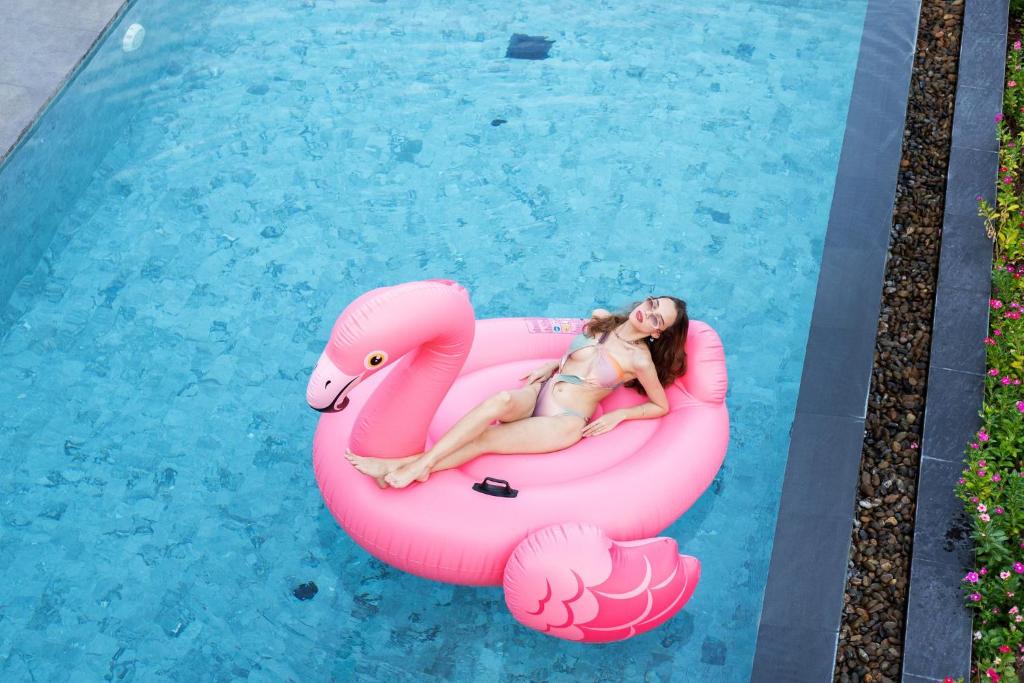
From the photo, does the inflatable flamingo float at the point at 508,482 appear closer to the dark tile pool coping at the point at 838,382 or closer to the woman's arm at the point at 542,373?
the woman's arm at the point at 542,373

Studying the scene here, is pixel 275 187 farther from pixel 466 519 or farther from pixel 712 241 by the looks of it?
pixel 466 519

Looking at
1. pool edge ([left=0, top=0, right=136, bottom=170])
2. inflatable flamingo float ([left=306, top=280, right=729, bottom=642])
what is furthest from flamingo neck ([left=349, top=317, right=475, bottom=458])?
pool edge ([left=0, top=0, right=136, bottom=170])

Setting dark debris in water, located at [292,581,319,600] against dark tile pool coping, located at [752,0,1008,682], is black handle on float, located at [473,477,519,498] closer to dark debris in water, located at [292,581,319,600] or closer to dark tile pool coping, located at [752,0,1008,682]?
dark debris in water, located at [292,581,319,600]

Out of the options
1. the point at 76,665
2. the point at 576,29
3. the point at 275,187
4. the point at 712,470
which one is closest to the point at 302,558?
the point at 76,665

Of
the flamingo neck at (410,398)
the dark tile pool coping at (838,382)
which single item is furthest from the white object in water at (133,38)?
the dark tile pool coping at (838,382)

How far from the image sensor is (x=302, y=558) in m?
4.36

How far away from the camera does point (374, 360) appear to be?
3473 millimetres

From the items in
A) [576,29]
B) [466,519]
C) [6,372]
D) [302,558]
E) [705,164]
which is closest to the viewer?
[466,519]

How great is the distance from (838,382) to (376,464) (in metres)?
2.20

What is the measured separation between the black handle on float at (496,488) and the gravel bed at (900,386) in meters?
1.38

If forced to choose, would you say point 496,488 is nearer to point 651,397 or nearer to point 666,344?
point 651,397

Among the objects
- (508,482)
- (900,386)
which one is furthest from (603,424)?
(900,386)

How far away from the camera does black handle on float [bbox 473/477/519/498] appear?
3850 mm

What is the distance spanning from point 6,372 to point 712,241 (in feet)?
11.7
